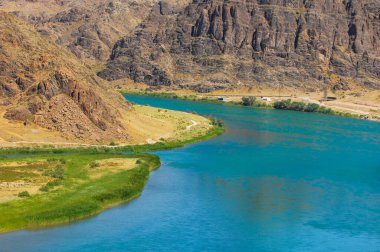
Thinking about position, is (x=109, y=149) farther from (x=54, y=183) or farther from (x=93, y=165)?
(x=54, y=183)

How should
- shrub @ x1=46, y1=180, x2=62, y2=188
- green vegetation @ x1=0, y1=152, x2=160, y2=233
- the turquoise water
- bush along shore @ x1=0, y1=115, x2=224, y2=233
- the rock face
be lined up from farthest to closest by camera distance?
the rock face → shrub @ x1=46, y1=180, x2=62, y2=188 → bush along shore @ x1=0, y1=115, x2=224, y2=233 → green vegetation @ x1=0, y1=152, x2=160, y2=233 → the turquoise water

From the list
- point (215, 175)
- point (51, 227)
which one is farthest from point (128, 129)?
point (51, 227)

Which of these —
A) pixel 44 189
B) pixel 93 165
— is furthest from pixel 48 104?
pixel 44 189

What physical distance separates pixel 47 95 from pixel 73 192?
40562 millimetres

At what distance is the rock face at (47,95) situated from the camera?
346 ft

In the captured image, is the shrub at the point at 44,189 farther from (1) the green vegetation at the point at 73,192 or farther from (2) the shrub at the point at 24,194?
(2) the shrub at the point at 24,194

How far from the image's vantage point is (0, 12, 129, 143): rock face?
346 ft

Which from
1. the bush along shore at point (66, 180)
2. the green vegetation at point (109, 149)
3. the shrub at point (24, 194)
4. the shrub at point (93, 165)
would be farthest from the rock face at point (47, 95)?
the shrub at point (24, 194)

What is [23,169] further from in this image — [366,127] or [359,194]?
[366,127]

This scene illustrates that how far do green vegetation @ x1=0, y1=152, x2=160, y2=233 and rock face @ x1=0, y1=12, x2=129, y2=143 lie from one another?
39.4ft

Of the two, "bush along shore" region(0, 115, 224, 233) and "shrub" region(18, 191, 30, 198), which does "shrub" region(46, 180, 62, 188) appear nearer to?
"bush along shore" region(0, 115, 224, 233)

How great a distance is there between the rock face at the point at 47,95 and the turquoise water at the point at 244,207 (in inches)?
554

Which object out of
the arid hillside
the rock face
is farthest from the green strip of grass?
the rock face

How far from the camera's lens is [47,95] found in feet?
354
